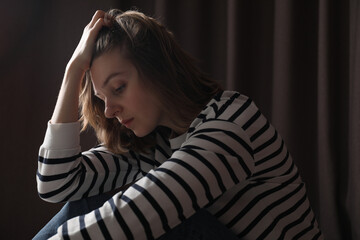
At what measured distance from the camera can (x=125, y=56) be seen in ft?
3.30

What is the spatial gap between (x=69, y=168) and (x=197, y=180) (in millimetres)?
417

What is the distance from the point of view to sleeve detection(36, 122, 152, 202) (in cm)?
110

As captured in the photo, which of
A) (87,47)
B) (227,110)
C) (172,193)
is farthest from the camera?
A: (87,47)

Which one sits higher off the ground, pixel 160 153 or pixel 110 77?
pixel 110 77

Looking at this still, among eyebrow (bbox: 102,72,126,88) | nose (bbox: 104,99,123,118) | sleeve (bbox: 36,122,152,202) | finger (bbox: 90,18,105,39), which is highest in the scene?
finger (bbox: 90,18,105,39)

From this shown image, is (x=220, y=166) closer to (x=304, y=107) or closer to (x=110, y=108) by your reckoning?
(x=110, y=108)

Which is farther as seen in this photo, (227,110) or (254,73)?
(254,73)

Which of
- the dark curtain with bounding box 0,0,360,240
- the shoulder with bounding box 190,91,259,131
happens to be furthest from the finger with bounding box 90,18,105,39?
the dark curtain with bounding box 0,0,360,240

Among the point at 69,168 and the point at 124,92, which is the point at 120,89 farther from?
the point at 69,168

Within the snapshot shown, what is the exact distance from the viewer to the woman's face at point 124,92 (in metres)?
1.00

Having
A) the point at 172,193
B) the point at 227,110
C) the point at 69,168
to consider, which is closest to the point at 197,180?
the point at 172,193

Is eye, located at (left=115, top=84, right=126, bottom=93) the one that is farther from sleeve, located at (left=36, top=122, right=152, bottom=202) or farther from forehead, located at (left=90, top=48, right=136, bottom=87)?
sleeve, located at (left=36, top=122, right=152, bottom=202)

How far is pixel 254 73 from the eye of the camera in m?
1.78

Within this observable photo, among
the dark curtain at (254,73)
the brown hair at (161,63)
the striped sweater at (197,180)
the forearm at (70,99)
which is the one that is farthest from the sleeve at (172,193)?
the dark curtain at (254,73)
